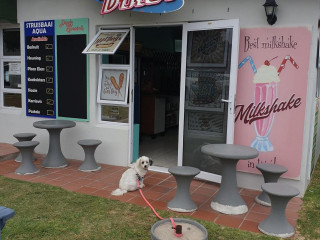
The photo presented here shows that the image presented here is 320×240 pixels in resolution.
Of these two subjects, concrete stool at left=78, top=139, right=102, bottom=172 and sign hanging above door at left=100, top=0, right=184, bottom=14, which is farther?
concrete stool at left=78, top=139, right=102, bottom=172

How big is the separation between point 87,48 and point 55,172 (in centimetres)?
212

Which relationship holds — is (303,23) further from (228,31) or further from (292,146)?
(292,146)

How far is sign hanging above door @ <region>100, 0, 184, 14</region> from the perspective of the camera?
4555 millimetres

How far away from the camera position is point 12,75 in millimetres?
Result: 7094

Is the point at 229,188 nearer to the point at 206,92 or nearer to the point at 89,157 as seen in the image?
the point at 206,92

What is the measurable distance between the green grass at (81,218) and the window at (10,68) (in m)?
→ 2.88

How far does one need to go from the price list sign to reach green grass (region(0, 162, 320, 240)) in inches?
83.2

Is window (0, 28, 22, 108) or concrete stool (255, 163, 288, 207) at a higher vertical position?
window (0, 28, 22, 108)

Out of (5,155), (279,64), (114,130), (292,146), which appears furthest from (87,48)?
(292,146)

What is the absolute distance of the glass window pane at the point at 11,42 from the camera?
7.02m

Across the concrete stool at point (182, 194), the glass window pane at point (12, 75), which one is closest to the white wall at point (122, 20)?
the glass window pane at point (12, 75)

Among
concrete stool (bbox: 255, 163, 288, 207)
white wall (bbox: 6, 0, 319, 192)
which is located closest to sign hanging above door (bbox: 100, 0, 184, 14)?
white wall (bbox: 6, 0, 319, 192)

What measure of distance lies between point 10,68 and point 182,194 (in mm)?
4959

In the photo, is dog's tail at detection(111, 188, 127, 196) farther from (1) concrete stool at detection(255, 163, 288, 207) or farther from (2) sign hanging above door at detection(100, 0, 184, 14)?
(2) sign hanging above door at detection(100, 0, 184, 14)
